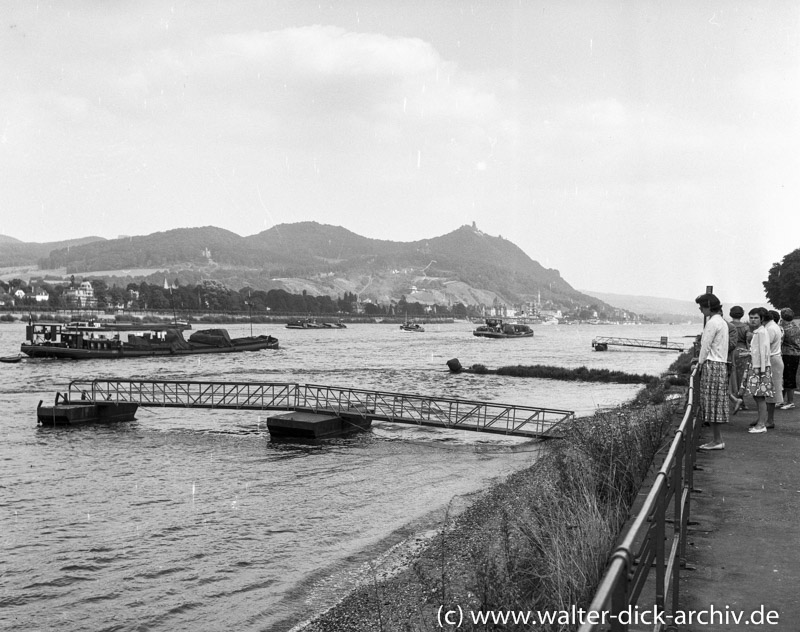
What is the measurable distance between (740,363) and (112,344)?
90544mm

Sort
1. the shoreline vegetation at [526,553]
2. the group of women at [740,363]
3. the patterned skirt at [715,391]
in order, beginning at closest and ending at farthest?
1. the shoreline vegetation at [526,553]
2. the group of women at [740,363]
3. the patterned skirt at [715,391]

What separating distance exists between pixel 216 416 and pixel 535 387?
27065mm

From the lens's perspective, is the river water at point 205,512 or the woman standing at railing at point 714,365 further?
the river water at point 205,512

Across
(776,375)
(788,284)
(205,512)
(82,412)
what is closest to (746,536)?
(776,375)

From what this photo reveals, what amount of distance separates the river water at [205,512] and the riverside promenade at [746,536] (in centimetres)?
708

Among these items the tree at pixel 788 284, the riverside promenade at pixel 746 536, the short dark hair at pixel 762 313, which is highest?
the tree at pixel 788 284

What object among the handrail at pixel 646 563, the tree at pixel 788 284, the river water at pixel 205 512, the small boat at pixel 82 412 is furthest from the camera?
the tree at pixel 788 284

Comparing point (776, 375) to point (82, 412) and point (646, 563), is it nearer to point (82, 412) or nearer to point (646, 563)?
point (646, 563)

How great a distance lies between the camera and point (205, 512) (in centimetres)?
1939

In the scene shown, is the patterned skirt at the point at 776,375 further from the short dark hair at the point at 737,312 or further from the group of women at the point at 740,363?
the short dark hair at the point at 737,312

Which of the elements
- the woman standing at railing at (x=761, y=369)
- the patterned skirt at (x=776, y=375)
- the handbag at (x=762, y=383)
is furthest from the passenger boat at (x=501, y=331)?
the handbag at (x=762, y=383)

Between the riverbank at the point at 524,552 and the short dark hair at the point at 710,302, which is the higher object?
the short dark hair at the point at 710,302

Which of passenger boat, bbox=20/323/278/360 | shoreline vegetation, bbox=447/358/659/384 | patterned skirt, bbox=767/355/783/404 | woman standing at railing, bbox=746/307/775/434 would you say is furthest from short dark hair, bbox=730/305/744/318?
passenger boat, bbox=20/323/278/360

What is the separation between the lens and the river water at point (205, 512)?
1320cm
